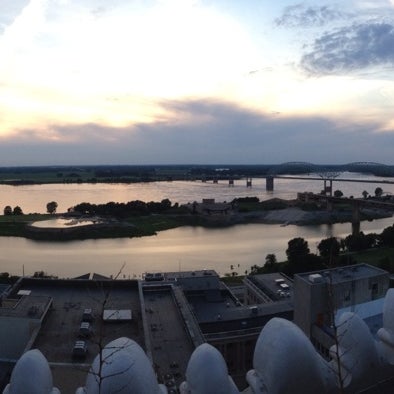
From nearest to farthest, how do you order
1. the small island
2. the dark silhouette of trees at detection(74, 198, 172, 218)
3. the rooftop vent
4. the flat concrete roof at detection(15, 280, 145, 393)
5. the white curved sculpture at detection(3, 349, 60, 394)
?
the white curved sculpture at detection(3, 349, 60, 394) < the flat concrete roof at detection(15, 280, 145, 393) < the rooftop vent < the small island < the dark silhouette of trees at detection(74, 198, 172, 218)

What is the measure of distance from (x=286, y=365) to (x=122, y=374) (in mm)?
483

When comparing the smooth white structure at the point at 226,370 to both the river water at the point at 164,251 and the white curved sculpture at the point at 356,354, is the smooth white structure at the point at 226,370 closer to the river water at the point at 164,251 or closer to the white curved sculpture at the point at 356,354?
the white curved sculpture at the point at 356,354

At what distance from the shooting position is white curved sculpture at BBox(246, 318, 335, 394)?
1465 mm

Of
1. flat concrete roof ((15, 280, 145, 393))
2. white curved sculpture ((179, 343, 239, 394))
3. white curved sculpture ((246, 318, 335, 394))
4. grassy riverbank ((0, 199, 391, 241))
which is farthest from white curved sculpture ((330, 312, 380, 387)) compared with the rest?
grassy riverbank ((0, 199, 391, 241))

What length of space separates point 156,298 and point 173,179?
40.8 metres

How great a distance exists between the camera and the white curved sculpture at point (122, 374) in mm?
1336

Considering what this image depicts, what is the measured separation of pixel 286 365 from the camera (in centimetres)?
146

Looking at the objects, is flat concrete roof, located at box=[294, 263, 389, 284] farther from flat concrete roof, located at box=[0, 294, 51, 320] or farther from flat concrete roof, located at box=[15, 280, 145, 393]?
flat concrete roof, located at box=[0, 294, 51, 320]

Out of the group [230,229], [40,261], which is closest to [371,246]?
[230,229]

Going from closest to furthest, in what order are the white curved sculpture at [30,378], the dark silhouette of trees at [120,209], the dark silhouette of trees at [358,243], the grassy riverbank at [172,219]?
the white curved sculpture at [30,378] → the dark silhouette of trees at [358,243] → the grassy riverbank at [172,219] → the dark silhouette of trees at [120,209]

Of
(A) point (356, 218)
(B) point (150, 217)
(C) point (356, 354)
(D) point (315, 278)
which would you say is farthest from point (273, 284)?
(B) point (150, 217)

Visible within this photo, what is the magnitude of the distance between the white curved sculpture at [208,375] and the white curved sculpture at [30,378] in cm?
43

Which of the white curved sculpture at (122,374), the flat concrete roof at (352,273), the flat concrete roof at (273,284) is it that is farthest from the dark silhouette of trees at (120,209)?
the white curved sculpture at (122,374)

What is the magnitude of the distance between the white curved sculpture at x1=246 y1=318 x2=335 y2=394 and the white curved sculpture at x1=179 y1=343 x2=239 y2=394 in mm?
110
